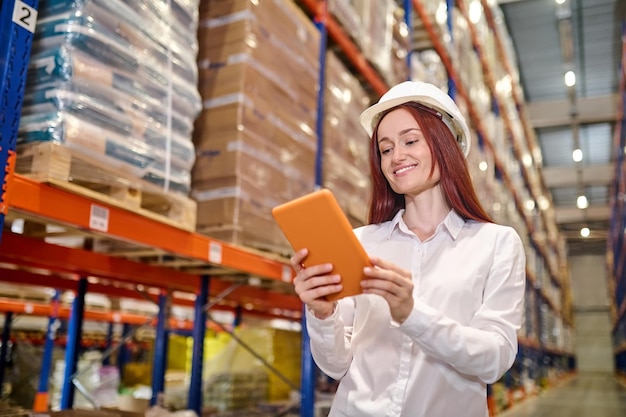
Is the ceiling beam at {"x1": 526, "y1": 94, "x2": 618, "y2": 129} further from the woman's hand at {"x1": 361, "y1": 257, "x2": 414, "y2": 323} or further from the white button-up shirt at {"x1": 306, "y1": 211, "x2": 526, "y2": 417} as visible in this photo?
the woman's hand at {"x1": 361, "y1": 257, "x2": 414, "y2": 323}

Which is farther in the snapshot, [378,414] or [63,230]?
[63,230]

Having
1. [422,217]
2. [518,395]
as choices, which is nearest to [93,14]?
[422,217]

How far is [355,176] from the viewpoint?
172 inches

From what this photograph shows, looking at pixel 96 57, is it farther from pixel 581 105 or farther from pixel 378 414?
pixel 581 105

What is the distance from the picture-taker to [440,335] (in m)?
1.23

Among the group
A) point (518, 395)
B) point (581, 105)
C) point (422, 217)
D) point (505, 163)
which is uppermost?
point (581, 105)

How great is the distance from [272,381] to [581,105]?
562 inches

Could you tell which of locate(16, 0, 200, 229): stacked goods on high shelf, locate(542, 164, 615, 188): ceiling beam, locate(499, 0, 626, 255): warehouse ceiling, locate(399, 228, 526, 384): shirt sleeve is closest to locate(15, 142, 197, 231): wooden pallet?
locate(16, 0, 200, 229): stacked goods on high shelf

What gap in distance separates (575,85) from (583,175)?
6.03 m

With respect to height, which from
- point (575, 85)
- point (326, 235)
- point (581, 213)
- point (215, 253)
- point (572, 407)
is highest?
point (575, 85)

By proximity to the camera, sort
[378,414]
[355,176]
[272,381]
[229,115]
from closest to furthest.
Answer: [378,414]
[229,115]
[355,176]
[272,381]

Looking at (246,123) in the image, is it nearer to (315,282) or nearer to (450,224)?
(450,224)

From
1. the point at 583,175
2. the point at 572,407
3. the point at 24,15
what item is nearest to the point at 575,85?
the point at 583,175

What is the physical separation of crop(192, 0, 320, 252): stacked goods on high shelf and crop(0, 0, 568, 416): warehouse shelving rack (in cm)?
20
